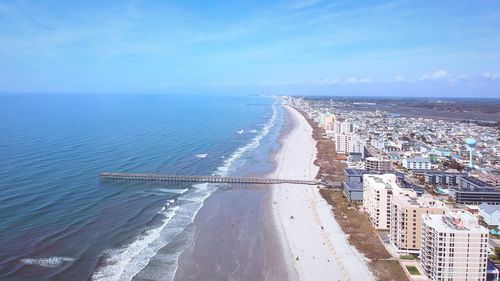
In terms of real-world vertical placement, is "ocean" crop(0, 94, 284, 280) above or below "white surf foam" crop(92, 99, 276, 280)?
above

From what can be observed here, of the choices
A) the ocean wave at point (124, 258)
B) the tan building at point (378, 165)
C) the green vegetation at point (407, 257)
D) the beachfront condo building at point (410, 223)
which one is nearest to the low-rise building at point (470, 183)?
the tan building at point (378, 165)

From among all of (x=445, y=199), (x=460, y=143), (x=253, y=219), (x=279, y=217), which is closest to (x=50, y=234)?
(x=253, y=219)

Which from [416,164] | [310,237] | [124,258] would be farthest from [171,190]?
[416,164]

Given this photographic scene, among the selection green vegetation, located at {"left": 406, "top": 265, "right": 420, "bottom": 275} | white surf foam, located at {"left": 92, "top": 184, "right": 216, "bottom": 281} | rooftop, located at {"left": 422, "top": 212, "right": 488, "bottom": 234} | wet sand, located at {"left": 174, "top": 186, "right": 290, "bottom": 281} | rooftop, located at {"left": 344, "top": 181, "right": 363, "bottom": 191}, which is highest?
rooftop, located at {"left": 422, "top": 212, "right": 488, "bottom": 234}

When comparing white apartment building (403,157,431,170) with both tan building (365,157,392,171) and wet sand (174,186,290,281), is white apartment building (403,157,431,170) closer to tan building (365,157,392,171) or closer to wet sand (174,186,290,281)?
tan building (365,157,392,171)

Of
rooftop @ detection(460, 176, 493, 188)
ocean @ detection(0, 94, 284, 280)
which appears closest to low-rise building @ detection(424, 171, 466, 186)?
rooftop @ detection(460, 176, 493, 188)
